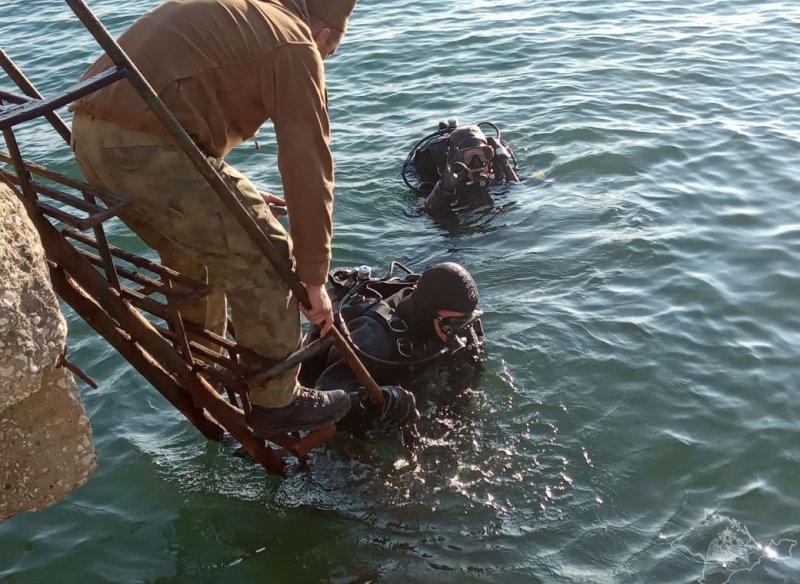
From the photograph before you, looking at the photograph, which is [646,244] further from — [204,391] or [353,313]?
[204,391]

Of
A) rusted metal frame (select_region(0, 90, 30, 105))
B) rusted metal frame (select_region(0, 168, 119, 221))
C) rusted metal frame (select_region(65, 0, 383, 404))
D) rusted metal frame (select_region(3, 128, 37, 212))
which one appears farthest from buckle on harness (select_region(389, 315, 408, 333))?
rusted metal frame (select_region(0, 90, 30, 105))

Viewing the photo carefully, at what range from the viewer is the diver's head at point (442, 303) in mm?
5414

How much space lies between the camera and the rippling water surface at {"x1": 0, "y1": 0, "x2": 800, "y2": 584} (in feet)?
16.2

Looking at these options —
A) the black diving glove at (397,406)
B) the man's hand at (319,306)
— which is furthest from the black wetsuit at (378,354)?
the man's hand at (319,306)

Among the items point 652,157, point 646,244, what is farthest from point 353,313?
point 652,157

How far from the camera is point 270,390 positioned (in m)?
4.27

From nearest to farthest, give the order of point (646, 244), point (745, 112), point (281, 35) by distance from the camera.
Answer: point (281, 35)
point (646, 244)
point (745, 112)

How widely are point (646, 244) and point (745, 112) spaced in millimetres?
3963

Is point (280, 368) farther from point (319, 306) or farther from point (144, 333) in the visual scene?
point (144, 333)

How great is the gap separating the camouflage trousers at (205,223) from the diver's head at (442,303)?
1416 millimetres

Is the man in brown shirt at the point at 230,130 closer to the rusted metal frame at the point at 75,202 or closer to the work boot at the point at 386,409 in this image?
the rusted metal frame at the point at 75,202

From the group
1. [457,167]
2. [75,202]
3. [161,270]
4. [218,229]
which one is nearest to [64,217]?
[75,202]

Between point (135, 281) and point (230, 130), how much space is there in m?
1.00

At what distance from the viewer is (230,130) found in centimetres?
383
